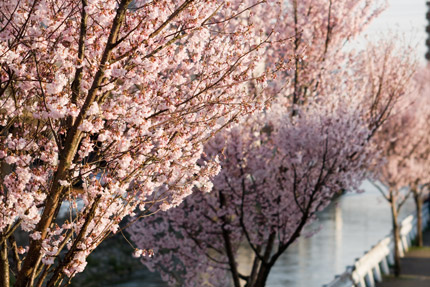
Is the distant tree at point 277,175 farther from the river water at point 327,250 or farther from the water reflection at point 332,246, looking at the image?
the water reflection at point 332,246

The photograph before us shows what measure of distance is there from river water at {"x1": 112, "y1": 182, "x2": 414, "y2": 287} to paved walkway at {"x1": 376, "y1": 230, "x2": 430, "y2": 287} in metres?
2.19

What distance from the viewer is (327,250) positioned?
2581 cm

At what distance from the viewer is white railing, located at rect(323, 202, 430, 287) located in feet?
39.1

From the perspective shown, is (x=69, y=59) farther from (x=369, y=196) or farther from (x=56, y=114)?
(x=369, y=196)

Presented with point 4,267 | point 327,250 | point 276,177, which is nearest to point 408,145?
point 327,250

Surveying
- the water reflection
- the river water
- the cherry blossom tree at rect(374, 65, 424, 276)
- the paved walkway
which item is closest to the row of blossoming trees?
the river water

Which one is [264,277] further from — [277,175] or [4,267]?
[4,267]

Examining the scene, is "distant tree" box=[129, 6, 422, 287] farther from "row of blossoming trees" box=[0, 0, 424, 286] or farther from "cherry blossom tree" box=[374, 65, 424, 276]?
"cherry blossom tree" box=[374, 65, 424, 276]

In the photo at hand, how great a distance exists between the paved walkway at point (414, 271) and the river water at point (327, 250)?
219 centimetres

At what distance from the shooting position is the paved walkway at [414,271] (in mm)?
17031

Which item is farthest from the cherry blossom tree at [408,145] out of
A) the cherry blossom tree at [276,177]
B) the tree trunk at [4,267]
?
the tree trunk at [4,267]

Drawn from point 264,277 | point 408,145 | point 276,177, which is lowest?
point 264,277

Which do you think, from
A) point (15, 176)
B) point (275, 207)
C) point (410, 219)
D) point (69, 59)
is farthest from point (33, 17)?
point (410, 219)

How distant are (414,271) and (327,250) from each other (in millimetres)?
6990
